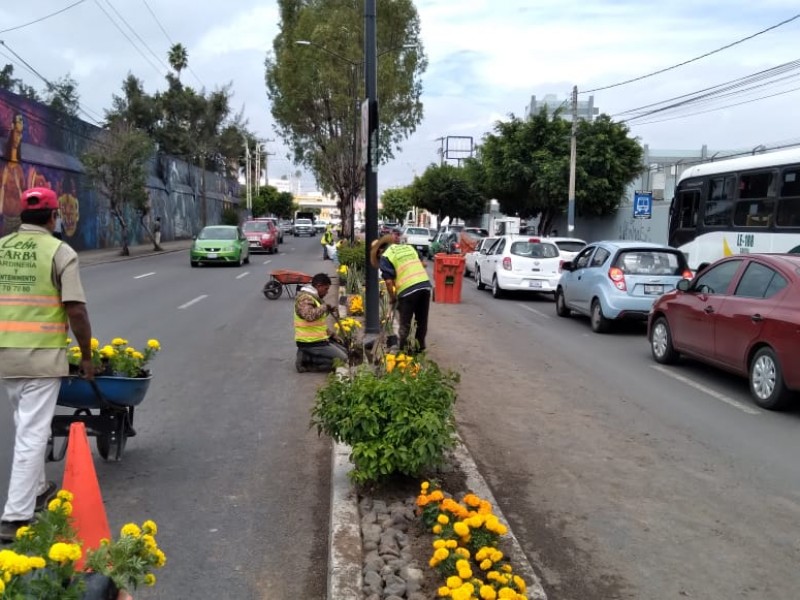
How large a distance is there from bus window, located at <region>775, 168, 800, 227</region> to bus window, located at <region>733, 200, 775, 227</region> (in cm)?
27

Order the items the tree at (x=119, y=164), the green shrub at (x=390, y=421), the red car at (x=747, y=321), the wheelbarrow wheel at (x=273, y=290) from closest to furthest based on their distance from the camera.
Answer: the green shrub at (x=390, y=421) < the red car at (x=747, y=321) < the wheelbarrow wheel at (x=273, y=290) < the tree at (x=119, y=164)

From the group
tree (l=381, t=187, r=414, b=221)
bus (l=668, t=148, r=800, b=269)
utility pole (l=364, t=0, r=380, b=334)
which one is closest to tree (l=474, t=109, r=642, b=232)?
bus (l=668, t=148, r=800, b=269)

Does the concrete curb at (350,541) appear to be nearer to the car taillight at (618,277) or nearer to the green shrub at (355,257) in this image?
the car taillight at (618,277)

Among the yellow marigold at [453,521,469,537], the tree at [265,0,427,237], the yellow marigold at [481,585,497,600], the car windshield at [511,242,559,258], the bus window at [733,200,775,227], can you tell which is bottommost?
the yellow marigold at [481,585,497,600]

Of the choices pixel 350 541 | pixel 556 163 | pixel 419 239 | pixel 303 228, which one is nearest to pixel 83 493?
pixel 350 541

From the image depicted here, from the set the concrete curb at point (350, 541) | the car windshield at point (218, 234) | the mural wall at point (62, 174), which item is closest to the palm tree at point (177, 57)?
the mural wall at point (62, 174)

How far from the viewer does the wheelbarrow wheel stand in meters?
16.7

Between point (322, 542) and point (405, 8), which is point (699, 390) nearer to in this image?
point (322, 542)

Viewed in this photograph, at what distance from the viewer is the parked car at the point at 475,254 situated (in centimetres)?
2064

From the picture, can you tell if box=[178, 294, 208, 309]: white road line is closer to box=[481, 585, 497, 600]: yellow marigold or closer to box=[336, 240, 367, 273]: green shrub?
box=[336, 240, 367, 273]: green shrub

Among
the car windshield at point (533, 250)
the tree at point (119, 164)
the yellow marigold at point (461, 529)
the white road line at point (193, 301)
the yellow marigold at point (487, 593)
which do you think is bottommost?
the white road line at point (193, 301)

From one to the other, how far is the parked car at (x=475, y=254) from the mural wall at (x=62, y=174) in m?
15.1

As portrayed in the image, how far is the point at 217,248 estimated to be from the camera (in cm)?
2588

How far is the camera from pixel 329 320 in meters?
11.0
